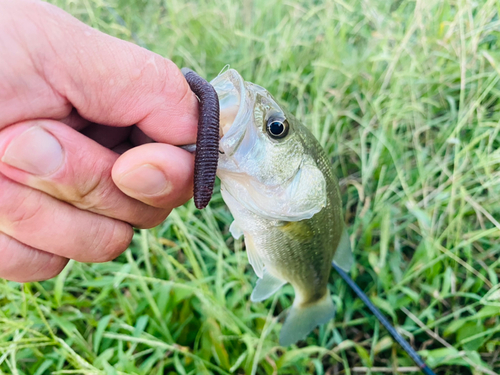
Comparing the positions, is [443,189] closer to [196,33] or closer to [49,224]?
[49,224]

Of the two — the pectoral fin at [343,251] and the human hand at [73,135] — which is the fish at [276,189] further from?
the human hand at [73,135]

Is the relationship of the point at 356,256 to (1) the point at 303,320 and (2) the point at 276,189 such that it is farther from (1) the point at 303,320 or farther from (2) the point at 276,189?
(2) the point at 276,189

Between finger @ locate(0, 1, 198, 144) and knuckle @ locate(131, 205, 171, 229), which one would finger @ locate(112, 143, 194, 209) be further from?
knuckle @ locate(131, 205, 171, 229)

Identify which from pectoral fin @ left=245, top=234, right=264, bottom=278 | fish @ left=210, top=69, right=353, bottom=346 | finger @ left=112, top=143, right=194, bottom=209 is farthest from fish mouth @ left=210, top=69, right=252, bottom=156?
pectoral fin @ left=245, top=234, right=264, bottom=278

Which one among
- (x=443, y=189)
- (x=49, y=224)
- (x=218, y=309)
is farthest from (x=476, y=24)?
(x=49, y=224)

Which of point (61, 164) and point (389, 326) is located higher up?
point (61, 164)

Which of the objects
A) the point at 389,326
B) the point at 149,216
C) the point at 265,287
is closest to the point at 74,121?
the point at 149,216

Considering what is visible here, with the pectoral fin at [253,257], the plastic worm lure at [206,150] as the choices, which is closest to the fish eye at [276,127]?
the plastic worm lure at [206,150]
